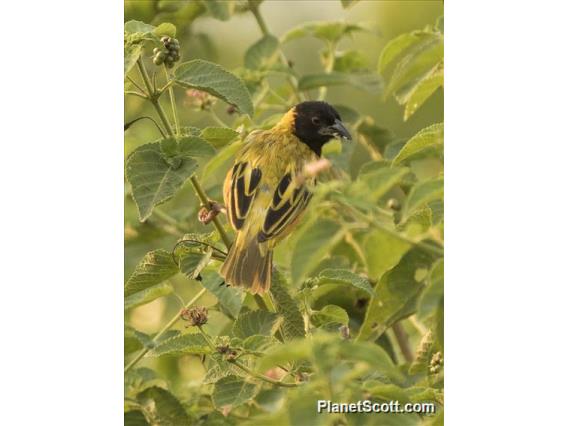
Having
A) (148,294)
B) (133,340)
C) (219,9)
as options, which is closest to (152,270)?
(148,294)

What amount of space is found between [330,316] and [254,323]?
21cm

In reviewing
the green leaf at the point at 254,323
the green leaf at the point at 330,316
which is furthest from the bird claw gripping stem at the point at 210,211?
the green leaf at the point at 330,316

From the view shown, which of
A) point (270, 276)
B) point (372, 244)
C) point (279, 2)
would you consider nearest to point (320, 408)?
point (372, 244)

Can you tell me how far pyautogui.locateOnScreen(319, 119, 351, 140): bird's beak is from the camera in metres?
3.80

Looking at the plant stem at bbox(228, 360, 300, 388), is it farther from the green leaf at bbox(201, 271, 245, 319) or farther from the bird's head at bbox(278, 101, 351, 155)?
the bird's head at bbox(278, 101, 351, 155)

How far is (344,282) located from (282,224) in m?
0.43

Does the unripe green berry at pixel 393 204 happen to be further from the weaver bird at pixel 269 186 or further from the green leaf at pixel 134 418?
the green leaf at pixel 134 418

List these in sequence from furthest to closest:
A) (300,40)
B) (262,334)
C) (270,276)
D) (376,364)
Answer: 1. (300,40)
2. (270,276)
3. (262,334)
4. (376,364)

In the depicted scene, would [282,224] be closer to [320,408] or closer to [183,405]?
[183,405]

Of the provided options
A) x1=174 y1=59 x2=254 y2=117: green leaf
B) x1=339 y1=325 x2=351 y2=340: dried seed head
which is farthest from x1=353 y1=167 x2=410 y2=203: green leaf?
x1=174 y1=59 x2=254 y2=117: green leaf

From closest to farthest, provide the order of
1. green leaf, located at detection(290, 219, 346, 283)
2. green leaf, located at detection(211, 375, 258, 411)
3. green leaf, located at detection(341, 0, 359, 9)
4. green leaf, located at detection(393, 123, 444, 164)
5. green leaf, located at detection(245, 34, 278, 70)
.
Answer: green leaf, located at detection(290, 219, 346, 283)
green leaf, located at detection(393, 123, 444, 164)
green leaf, located at detection(211, 375, 258, 411)
green leaf, located at detection(341, 0, 359, 9)
green leaf, located at detection(245, 34, 278, 70)

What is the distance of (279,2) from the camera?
3885 millimetres

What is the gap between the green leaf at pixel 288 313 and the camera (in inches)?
116

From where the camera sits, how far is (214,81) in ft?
9.92
